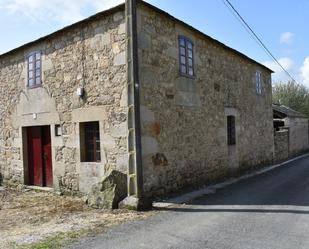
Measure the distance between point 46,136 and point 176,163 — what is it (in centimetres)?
390

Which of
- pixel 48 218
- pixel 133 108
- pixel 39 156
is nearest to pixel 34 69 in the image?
pixel 39 156

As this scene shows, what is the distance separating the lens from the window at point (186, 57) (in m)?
9.80

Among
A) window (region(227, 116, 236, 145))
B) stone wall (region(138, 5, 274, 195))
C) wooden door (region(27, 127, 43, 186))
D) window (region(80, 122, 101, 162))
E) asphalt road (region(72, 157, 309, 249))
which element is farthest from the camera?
window (region(227, 116, 236, 145))

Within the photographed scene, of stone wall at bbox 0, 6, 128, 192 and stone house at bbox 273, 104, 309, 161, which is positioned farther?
stone house at bbox 273, 104, 309, 161

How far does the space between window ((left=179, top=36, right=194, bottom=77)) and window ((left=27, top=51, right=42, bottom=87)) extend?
3.95 m

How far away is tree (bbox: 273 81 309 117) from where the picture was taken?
35031mm

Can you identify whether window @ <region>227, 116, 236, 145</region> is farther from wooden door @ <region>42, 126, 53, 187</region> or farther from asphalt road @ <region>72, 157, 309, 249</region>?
wooden door @ <region>42, 126, 53, 187</region>

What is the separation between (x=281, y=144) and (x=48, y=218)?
15122mm

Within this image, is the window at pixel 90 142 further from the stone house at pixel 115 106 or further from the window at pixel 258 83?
the window at pixel 258 83

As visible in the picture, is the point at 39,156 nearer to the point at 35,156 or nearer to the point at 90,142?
the point at 35,156

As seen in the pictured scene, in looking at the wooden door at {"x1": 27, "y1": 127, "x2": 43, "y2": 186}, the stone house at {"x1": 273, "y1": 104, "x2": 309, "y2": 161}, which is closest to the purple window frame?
the wooden door at {"x1": 27, "y1": 127, "x2": 43, "y2": 186}

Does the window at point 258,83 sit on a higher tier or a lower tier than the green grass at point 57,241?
higher

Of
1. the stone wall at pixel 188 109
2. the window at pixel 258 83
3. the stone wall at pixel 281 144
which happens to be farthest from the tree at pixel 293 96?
the stone wall at pixel 188 109

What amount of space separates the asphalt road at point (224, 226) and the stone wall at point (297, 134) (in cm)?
1378
